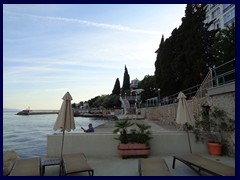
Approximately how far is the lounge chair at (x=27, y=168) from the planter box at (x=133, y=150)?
2818 millimetres

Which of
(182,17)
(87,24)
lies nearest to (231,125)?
(87,24)

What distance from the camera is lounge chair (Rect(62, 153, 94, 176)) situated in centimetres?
541

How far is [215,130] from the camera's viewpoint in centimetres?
884

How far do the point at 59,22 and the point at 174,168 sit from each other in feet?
29.9

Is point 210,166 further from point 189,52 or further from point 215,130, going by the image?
point 189,52

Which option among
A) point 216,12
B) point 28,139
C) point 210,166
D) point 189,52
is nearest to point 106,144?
point 210,166

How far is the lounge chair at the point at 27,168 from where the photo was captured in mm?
5115

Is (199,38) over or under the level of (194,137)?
over

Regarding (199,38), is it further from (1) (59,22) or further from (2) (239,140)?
(2) (239,140)

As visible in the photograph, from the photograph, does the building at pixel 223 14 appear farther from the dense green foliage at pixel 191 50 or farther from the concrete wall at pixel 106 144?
the concrete wall at pixel 106 144

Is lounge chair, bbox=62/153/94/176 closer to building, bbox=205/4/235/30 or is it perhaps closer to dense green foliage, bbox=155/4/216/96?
dense green foliage, bbox=155/4/216/96

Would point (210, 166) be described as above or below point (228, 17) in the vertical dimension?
below

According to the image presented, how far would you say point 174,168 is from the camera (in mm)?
6496

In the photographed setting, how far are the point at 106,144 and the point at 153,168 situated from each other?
123 inches
